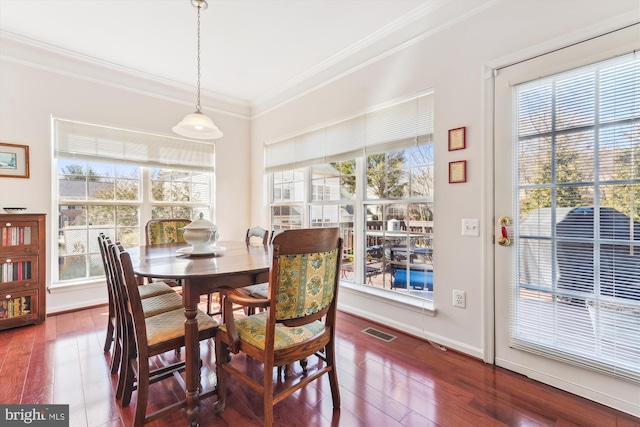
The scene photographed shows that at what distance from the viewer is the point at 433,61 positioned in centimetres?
237

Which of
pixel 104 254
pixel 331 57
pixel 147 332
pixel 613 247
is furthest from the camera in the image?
pixel 331 57

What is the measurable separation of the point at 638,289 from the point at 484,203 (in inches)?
35.0

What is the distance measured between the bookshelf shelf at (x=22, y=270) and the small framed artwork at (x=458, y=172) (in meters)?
3.76

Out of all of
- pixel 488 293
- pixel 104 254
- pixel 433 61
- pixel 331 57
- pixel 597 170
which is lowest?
pixel 488 293

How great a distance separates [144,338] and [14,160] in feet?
9.25

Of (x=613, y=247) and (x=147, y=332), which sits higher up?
(x=613, y=247)

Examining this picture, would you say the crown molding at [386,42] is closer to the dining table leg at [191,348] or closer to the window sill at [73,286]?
the dining table leg at [191,348]

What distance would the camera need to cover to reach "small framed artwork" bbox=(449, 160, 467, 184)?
7.23ft

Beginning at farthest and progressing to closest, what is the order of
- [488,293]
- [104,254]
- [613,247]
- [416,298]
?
[416,298] → [488,293] → [104,254] → [613,247]

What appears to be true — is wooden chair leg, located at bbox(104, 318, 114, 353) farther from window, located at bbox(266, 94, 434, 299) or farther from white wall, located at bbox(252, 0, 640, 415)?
white wall, located at bbox(252, 0, 640, 415)

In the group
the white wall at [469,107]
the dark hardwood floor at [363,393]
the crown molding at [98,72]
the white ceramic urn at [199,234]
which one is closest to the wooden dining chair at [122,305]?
the dark hardwood floor at [363,393]

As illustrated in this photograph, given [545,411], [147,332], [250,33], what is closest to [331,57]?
[250,33]

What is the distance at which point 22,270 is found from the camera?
2752mm

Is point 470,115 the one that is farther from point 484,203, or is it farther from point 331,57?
point 331,57
